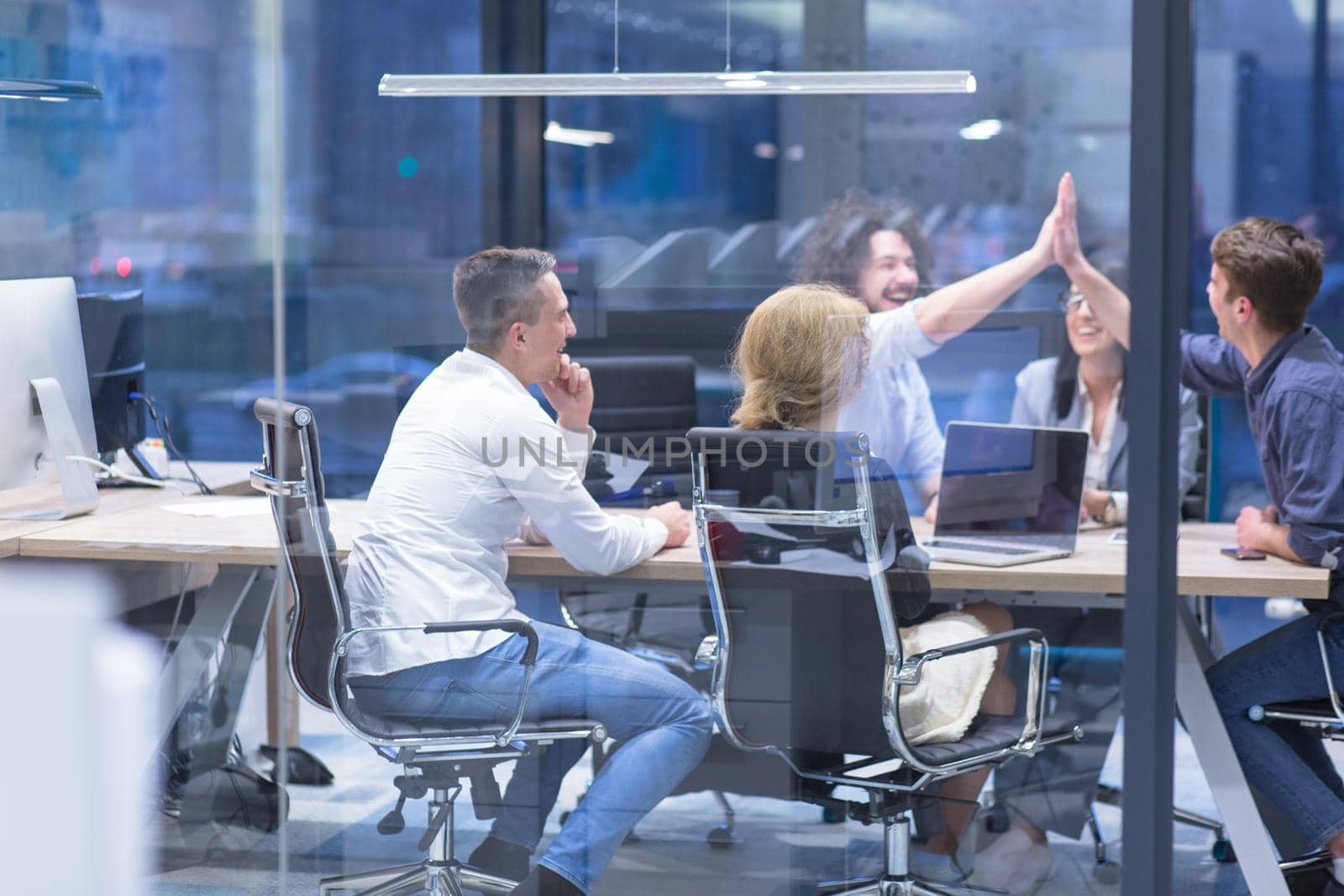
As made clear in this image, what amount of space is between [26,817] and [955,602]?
5.93 feet

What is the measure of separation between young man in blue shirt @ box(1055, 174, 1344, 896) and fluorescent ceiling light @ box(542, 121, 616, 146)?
173 centimetres

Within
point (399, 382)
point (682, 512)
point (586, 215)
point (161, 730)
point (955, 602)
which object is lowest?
point (161, 730)

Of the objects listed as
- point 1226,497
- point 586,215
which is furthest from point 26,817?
point 1226,497

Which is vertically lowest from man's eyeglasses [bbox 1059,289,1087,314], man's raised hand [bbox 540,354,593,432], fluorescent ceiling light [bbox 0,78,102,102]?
man's raised hand [bbox 540,354,593,432]

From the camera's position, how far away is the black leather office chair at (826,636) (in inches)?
97.6

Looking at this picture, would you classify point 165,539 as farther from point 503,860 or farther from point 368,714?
point 503,860

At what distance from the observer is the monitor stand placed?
294 centimetres

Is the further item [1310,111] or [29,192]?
[1310,111]

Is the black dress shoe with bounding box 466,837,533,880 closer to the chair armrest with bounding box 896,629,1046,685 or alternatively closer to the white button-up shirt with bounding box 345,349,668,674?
the white button-up shirt with bounding box 345,349,668,674

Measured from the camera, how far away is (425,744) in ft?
8.66

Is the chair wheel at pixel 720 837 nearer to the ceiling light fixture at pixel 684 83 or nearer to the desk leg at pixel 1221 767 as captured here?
the desk leg at pixel 1221 767

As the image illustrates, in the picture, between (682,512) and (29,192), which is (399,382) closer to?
(682,512)

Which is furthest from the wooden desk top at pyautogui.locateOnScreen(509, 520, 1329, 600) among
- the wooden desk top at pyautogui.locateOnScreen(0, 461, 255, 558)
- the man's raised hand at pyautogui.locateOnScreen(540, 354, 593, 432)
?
the wooden desk top at pyautogui.locateOnScreen(0, 461, 255, 558)

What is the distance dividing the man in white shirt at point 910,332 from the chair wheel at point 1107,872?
70 cm
